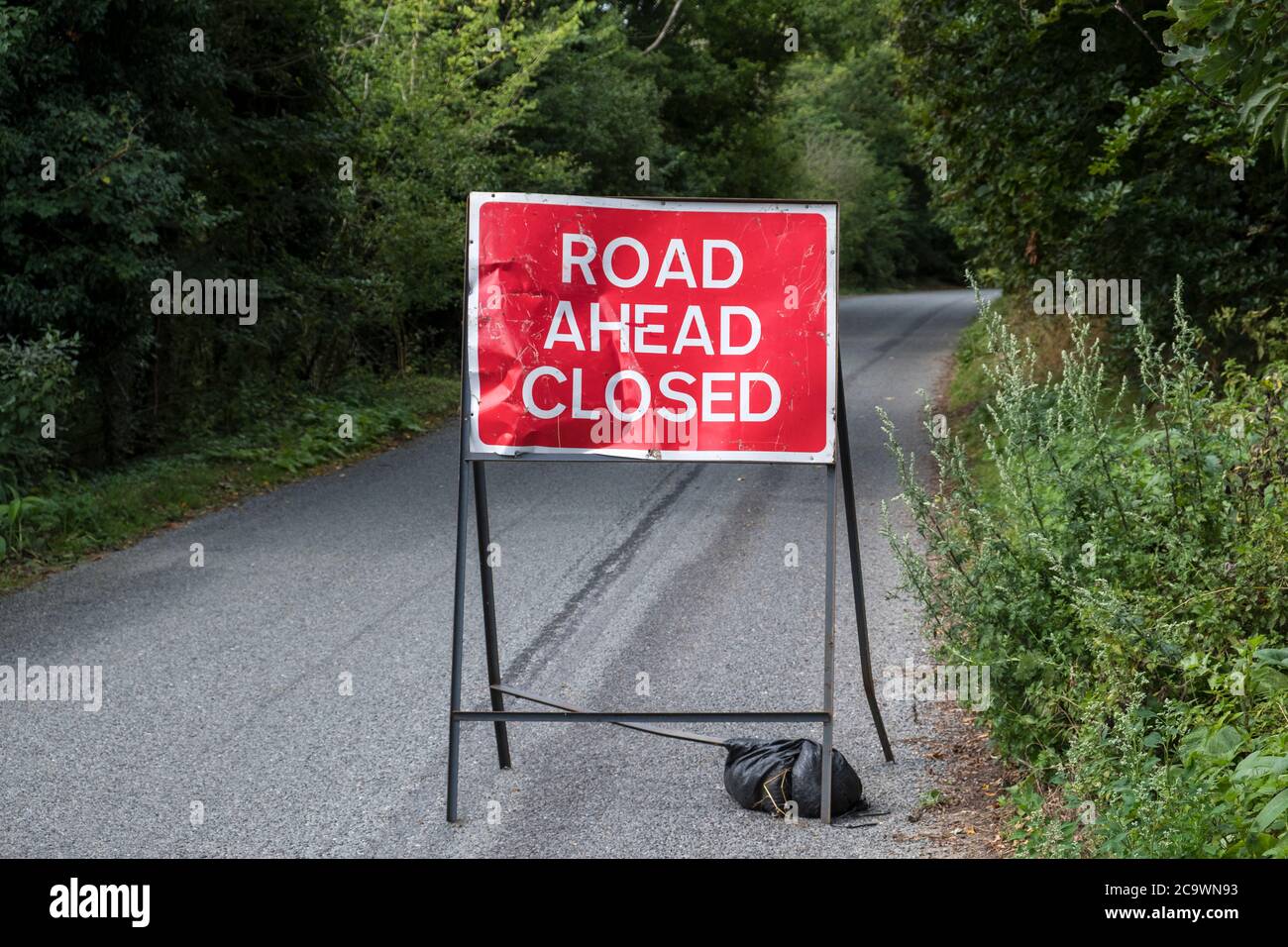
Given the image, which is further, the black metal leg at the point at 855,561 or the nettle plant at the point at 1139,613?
the black metal leg at the point at 855,561

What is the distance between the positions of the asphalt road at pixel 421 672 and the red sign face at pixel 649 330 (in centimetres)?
147

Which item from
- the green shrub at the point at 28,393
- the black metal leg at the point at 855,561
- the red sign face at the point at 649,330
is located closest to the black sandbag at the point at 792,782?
the black metal leg at the point at 855,561

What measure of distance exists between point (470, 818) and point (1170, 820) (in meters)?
2.57

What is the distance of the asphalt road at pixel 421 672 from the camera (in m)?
5.14

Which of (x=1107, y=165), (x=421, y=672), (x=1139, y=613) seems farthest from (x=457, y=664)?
(x=1107, y=165)

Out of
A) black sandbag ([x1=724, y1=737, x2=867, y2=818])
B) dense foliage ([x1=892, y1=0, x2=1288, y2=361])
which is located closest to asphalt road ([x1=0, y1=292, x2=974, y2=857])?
black sandbag ([x1=724, y1=737, x2=867, y2=818])

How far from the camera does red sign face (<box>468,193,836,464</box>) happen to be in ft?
17.0

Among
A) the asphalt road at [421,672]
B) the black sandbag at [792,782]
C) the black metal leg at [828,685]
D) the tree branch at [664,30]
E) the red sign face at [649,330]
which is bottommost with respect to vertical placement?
the asphalt road at [421,672]

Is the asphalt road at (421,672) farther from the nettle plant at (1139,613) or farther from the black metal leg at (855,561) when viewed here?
the nettle plant at (1139,613)

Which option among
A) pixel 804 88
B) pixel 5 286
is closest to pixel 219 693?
pixel 5 286

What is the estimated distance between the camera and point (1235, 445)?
6.31m

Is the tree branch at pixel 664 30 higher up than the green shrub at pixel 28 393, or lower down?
higher up

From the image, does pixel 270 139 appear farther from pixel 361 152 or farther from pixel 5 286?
pixel 5 286

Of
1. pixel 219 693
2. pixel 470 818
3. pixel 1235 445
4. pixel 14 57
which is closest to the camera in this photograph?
pixel 470 818
